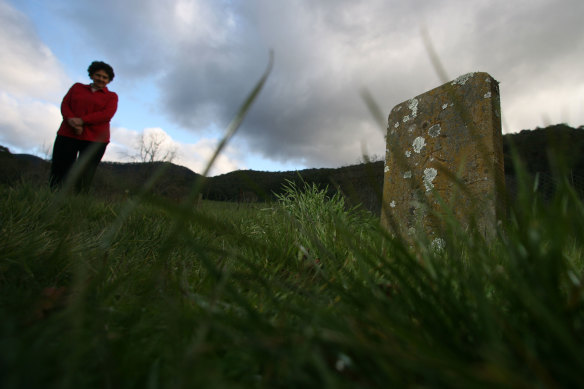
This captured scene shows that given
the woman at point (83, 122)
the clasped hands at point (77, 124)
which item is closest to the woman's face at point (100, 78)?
the woman at point (83, 122)

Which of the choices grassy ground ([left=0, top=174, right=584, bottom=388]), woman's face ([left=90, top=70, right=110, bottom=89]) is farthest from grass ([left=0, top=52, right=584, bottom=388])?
woman's face ([left=90, top=70, right=110, bottom=89])

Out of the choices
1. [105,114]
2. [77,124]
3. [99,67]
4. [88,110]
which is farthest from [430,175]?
[99,67]

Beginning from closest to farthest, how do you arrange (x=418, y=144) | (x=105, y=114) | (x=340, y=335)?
(x=340, y=335)
(x=418, y=144)
(x=105, y=114)

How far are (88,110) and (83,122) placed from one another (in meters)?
0.30

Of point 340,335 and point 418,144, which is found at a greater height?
point 418,144

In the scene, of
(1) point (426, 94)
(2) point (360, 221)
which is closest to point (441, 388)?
(2) point (360, 221)

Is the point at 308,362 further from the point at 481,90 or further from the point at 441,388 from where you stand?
the point at 481,90

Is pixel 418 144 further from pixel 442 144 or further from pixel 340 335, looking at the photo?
pixel 340 335

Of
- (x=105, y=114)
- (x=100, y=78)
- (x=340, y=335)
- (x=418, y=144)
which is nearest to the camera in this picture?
(x=340, y=335)

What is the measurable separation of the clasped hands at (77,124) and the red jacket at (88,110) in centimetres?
7

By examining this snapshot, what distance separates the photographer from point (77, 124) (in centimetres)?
421

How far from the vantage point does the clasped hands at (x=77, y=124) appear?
164 inches

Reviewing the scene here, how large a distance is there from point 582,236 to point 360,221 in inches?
125

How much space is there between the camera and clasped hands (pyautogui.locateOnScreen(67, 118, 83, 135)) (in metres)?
4.17
